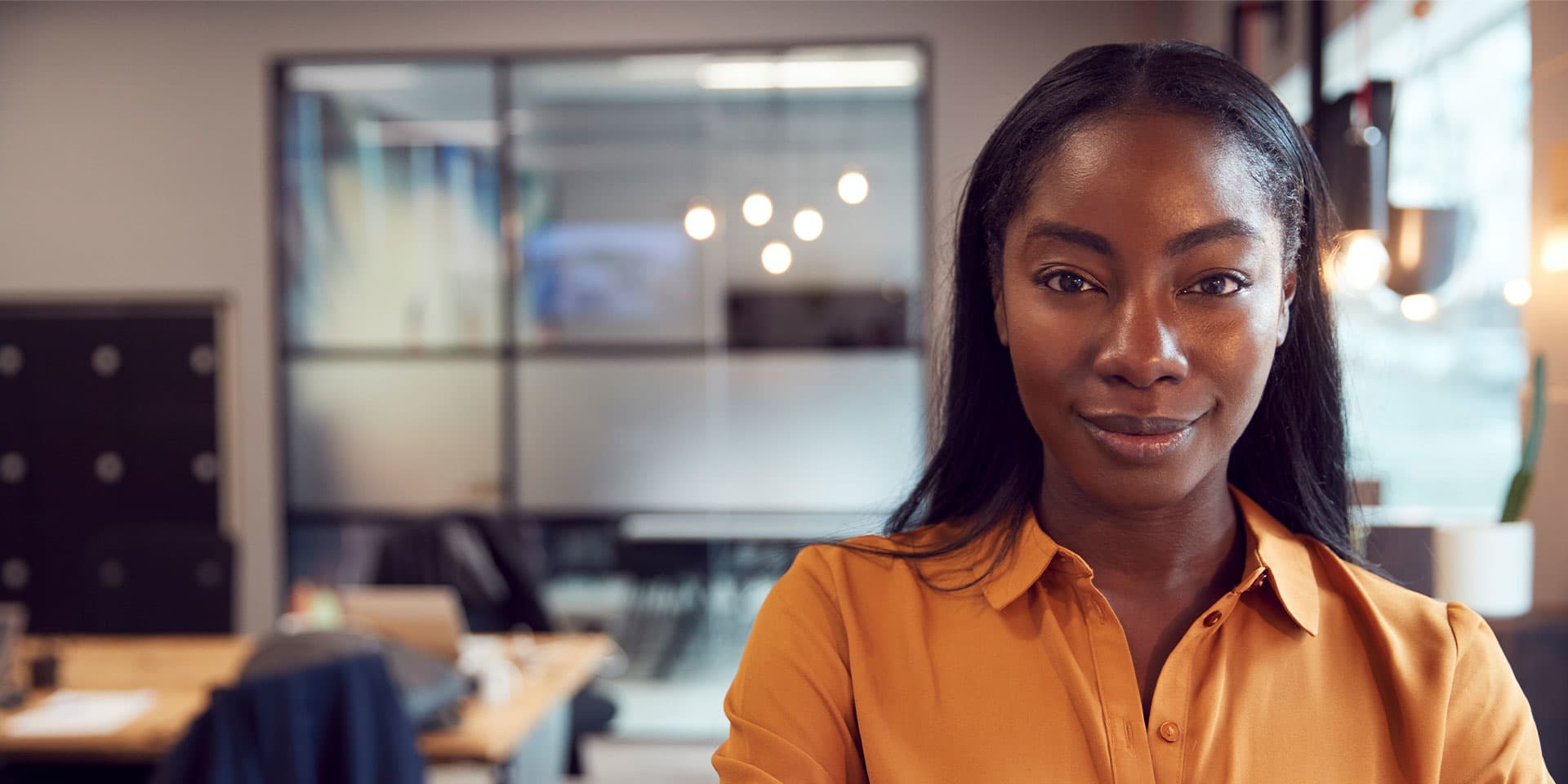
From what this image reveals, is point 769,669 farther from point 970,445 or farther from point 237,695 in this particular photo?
point 237,695

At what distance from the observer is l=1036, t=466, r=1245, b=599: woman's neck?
2.75 ft

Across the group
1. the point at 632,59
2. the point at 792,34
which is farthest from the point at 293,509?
the point at 792,34

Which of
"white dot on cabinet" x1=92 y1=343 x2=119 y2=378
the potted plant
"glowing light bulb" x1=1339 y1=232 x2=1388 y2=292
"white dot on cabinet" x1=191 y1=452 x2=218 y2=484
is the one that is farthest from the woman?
"white dot on cabinet" x1=92 y1=343 x2=119 y2=378

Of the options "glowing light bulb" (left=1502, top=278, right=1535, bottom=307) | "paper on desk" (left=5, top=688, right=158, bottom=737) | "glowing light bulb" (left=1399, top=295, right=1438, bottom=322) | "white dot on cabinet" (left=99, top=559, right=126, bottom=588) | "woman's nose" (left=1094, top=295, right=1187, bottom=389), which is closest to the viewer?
"woman's nose" (left=1094, top=295, right=1187, bottom=389)

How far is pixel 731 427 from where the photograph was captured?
4.45 m

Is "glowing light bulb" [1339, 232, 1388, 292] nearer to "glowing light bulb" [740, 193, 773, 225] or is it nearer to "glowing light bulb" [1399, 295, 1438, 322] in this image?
"glowing light bulb" [1399, 295, 1438, 322]

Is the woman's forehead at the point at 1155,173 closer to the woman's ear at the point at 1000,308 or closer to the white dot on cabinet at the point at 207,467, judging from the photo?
the woman's ear at the point at 1000,308

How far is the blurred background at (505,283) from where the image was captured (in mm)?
4375

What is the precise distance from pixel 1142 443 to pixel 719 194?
3.78 meters

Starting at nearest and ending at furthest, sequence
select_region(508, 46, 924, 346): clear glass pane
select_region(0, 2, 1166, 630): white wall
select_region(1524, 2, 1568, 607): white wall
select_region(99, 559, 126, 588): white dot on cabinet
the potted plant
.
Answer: the potted plant → select_region(1524, 2, 1568, 607): white wall → select_region(99, 559, 126, 588): white dot on cabinet → select_region(508, 46, 924, 346): clear glass pane → select_region(0, 2, 1166, 630): white wall

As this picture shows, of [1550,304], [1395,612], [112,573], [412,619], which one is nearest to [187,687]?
[412,619]

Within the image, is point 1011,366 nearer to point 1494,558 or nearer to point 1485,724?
point 1485,724

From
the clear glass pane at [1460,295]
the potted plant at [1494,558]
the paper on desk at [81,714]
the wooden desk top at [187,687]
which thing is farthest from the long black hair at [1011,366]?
the paper on desk at [81,714]

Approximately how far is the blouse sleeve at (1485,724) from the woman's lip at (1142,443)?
277 millimetres
